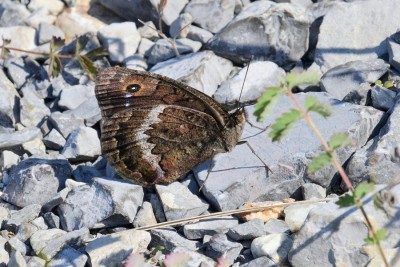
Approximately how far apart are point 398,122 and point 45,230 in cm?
237

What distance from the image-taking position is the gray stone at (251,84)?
241 inches

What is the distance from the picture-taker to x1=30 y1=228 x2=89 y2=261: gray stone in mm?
4918

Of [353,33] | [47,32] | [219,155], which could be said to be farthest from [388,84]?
[47,32]

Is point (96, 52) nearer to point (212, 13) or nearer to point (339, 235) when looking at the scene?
point (212, 13)

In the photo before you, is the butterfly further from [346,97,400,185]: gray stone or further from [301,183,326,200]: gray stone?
[346,97,400,185]: gray stone

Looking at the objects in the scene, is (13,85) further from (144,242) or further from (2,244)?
(144,242)

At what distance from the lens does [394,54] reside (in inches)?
232

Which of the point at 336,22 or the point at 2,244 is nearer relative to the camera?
the point at 2,244

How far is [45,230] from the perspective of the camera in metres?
5.17

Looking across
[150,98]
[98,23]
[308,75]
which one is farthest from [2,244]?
[98,23]

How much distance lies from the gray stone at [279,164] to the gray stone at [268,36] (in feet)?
3.25

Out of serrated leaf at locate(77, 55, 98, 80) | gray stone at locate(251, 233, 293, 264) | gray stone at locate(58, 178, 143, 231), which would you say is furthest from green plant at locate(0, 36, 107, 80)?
gray stone at locate(251, 233, 293, 264)

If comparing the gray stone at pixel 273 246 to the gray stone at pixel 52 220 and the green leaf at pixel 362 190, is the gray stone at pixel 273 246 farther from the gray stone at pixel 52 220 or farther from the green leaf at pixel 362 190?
the gray stone at pixel 52 220

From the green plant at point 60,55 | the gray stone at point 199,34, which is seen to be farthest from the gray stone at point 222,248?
the gray stone at point 199,34
